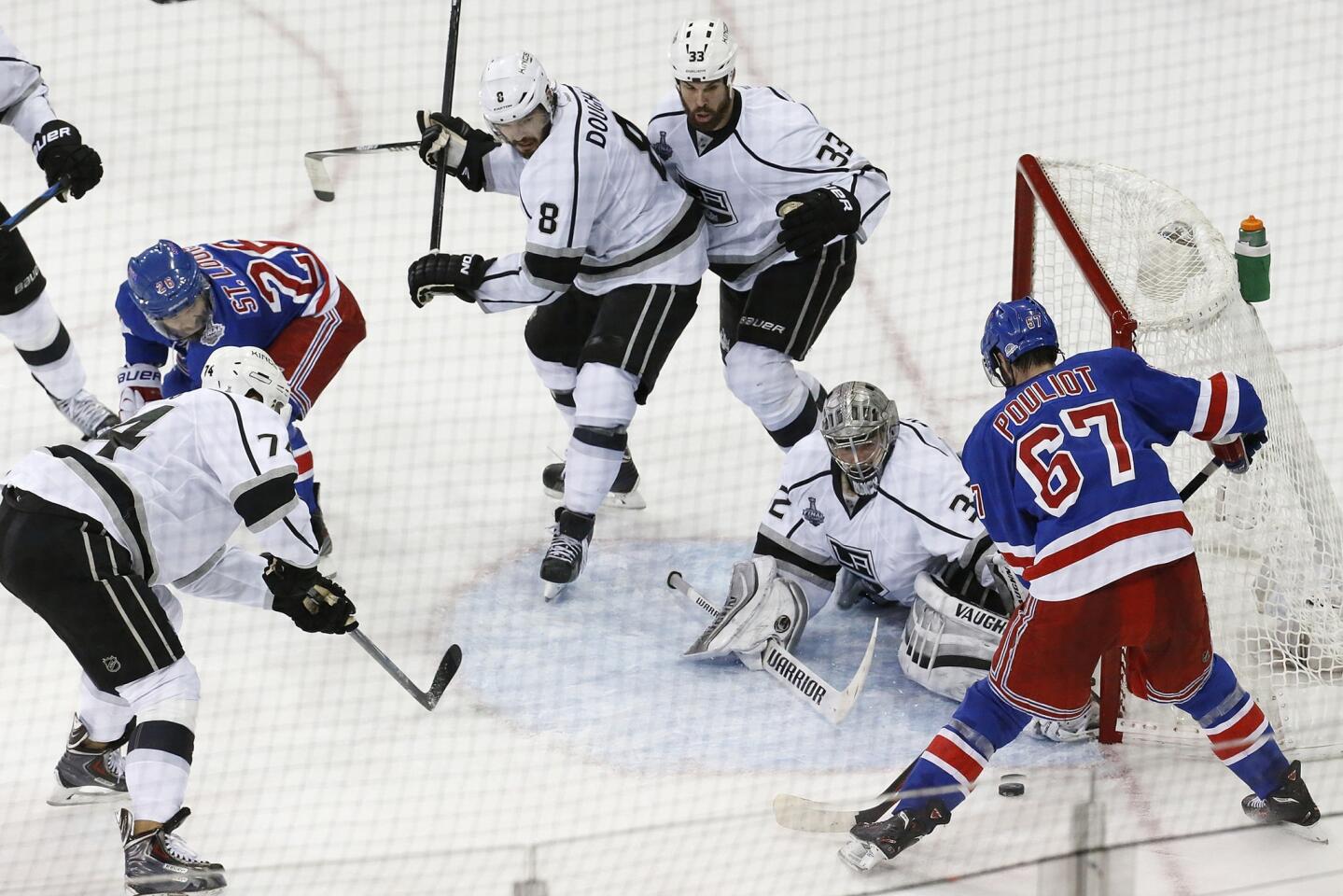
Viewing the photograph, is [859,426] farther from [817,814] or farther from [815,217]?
[817,814]

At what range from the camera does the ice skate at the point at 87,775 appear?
3412mm

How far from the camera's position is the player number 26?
2.94 m

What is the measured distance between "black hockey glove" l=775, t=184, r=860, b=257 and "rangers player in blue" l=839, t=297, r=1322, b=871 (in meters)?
0.96

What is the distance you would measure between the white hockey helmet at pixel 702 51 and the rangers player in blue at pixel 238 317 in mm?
1098

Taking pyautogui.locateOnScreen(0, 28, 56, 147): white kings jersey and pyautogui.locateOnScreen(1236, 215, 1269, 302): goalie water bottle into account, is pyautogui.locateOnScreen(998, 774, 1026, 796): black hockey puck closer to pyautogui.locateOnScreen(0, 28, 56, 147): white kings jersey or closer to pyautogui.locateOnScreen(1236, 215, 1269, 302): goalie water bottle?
pyautogui.locateOnScreen(1236, 215, 1269, 302): goalie water bottle

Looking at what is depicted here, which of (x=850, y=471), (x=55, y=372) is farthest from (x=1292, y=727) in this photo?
(x=55, y=372)

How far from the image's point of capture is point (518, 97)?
12.6ft

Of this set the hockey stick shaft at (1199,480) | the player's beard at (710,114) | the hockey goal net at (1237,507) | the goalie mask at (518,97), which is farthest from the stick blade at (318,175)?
the hockey stick shaft at (1199,480)

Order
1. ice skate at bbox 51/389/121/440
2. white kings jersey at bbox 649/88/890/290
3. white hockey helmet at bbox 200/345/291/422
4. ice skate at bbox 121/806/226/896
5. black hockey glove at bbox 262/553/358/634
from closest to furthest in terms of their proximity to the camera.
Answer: ice skate at bbox 121/806/226/896 → black hockey glove at bbox 262/553/358/634 → white hockey helmet at bbox 200/345/291/422 → white kings jersey at bbox 649/88/890/290 → ice skate at bbox 51/389/121/440

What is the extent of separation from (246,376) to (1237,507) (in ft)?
6.77

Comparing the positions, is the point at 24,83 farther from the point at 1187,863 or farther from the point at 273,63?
the point at 1187,863

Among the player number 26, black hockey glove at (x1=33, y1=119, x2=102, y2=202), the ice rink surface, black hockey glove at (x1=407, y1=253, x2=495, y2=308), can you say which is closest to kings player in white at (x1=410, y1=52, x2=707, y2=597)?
black hockey glove at (x1=407, y1=253, x2=495, y2=308)

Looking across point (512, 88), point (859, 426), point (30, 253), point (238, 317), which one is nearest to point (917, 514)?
point (859, 426)

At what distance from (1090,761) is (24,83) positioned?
329 cm
